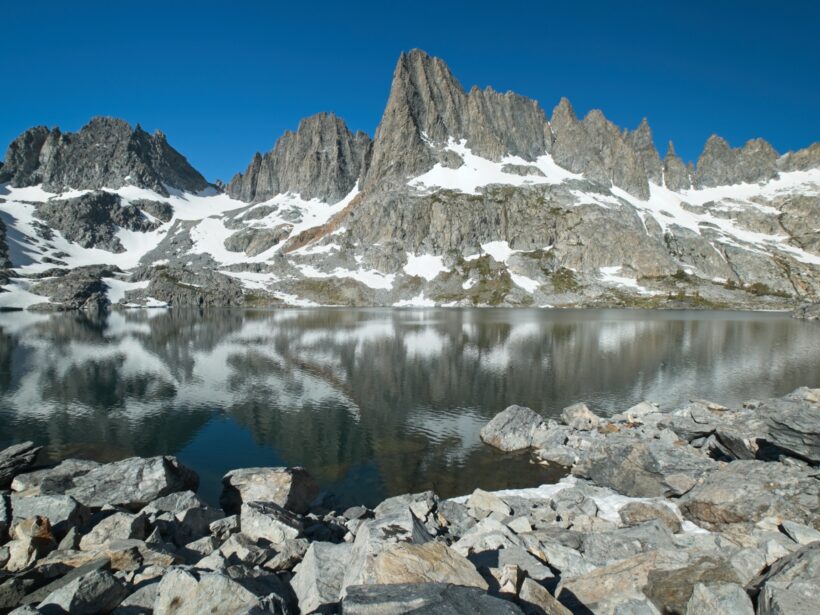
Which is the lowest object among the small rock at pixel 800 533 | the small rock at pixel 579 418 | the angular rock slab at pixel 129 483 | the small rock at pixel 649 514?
the small rock at pixel 579 418

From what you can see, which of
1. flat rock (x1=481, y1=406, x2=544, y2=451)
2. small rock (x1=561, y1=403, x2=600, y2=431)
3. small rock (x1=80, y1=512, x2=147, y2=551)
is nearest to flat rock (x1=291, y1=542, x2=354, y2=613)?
small rock (x1=80, y1=512, x2=147, y2=551)

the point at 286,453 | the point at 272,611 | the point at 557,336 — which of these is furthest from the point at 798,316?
the point at 272,611

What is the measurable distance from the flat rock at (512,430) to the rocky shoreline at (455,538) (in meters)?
3.31

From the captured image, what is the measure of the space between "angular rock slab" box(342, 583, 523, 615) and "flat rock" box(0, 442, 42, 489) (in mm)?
25197

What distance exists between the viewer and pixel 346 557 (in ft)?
39.7

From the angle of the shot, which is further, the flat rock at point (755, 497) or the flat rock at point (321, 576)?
the flat rock at point (755, 497)

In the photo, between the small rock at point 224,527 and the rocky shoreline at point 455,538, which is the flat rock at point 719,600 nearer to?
the rocky shoreline at point 455,538

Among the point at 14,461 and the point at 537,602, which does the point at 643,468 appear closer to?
the point at 537,602

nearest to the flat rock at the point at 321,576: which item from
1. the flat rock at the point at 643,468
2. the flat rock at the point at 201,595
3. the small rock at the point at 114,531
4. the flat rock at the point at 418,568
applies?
the flat rock at the point at 201,595

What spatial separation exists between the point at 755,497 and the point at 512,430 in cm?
A: 1625

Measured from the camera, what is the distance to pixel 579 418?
3641 cm

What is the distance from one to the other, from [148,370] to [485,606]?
63.8 metres

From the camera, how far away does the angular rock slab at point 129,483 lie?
64.9 feet

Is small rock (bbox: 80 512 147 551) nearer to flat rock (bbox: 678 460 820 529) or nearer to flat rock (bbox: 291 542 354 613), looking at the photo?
flat rock (bbox: 291 542 354 613)
